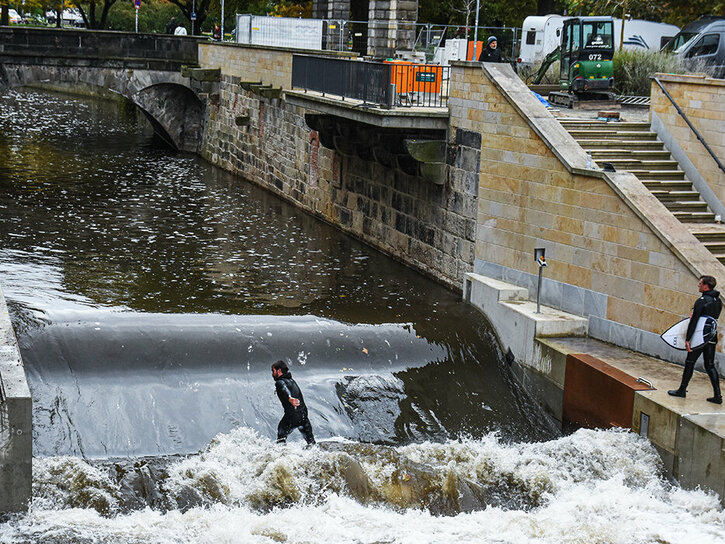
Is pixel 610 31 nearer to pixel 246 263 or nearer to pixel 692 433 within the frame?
pixel 246 263

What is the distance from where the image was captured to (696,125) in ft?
61.0

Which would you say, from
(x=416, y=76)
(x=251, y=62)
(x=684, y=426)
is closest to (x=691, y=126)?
(x=416, y=76)

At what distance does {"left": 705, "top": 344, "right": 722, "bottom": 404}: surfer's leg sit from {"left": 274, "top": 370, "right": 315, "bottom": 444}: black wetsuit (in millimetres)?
5215

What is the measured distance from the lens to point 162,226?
80.7ft

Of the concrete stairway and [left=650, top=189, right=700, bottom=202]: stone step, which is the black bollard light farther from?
[left=650, top=189, right=700, bottom=202]: stone step

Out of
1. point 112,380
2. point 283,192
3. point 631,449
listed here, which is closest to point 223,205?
point 283,192

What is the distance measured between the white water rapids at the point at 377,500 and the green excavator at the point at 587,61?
1198cm

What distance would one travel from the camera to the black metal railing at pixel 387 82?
19.3m

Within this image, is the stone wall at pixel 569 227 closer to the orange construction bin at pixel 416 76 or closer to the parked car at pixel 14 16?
the orange construction bin at pixel 416 76

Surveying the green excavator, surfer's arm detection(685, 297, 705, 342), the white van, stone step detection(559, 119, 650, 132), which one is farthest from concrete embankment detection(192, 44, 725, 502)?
the white van

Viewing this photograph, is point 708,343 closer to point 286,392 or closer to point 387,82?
point 286,392

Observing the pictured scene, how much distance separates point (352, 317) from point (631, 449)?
18.2 feet

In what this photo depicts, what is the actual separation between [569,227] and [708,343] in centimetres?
407

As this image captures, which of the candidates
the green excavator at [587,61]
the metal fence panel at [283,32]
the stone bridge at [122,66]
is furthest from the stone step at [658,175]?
the stone bridge at [122,66]
